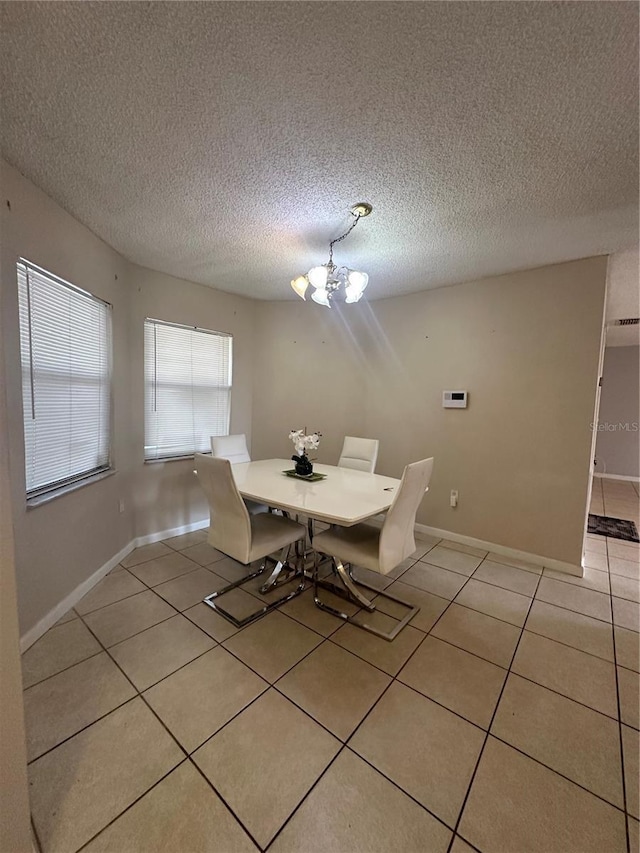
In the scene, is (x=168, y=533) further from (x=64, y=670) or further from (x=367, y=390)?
(x=367, y=390)

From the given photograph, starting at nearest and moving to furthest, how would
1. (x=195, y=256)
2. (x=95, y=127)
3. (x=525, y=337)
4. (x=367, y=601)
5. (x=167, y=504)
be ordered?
(x=95, y=127) → (x=367, y=601) → (x=195, y=256) → (x=525, y=337) → (x=167, y=504)

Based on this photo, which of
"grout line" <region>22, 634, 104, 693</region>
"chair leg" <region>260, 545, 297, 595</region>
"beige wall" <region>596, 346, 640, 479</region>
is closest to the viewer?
"grout line" <region>22, 634, 104, 693</region>

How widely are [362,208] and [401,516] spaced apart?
1.81 metres

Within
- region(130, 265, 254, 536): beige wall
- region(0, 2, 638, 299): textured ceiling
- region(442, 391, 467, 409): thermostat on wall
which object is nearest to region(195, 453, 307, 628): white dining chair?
region(130, 265, 254, 536): beige wall

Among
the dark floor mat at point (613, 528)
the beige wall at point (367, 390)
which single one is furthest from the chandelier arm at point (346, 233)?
the dark floor mat at point (613, 528)

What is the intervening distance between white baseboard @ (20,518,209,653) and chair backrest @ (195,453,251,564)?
3.26ft

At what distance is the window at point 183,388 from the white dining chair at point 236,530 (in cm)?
138

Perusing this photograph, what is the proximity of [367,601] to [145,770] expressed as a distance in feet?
4.68

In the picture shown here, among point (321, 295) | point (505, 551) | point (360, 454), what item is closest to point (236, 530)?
point (360, 454)

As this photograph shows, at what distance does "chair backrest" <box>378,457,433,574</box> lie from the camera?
1854 mm

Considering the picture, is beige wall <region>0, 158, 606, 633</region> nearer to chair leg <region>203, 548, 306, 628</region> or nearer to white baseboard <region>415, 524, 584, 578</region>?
white baseboard <region>415, 524, 584, 578</region>

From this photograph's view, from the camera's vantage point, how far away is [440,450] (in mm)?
3436

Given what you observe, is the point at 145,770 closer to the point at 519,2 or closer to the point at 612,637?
the point at 612,637

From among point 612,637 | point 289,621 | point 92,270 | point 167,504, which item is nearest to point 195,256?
point 92,270
